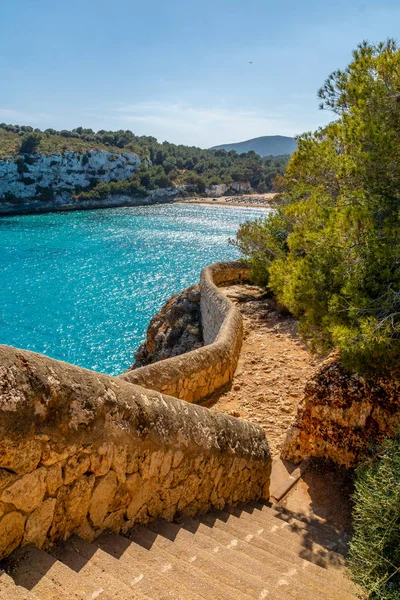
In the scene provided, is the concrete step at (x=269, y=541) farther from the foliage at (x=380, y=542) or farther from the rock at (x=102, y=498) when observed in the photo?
the rock at (x=102, y=498)

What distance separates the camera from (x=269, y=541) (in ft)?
14.4

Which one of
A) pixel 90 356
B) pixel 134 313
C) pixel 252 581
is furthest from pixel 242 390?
pixel 134 313

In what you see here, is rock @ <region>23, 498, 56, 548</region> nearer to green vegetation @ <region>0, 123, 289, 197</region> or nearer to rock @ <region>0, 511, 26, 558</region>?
rock @ <region>0, 511, 26, 558</region>

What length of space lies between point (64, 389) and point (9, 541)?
871 mm

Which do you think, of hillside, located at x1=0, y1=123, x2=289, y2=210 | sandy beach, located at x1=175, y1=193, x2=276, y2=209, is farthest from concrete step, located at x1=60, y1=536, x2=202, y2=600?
sandy beach, located at x1=175, y1=193, x2=276, y2=209

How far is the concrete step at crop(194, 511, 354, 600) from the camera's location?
3889mm

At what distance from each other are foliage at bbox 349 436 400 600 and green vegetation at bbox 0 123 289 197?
9557 centimetres

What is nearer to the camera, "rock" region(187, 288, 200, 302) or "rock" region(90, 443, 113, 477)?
"rock" region(90, 443, 113, 477)

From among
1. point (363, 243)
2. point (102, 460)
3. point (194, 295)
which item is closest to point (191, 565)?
point (102, 460)

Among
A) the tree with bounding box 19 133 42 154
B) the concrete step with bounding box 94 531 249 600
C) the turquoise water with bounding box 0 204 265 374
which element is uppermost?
the tree with bounding box 19 133 42 154

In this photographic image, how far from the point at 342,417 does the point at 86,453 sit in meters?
4.61

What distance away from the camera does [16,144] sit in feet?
326

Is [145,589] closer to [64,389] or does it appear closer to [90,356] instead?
[64,389]

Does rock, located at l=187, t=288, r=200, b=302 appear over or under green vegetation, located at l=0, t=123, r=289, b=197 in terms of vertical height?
under
